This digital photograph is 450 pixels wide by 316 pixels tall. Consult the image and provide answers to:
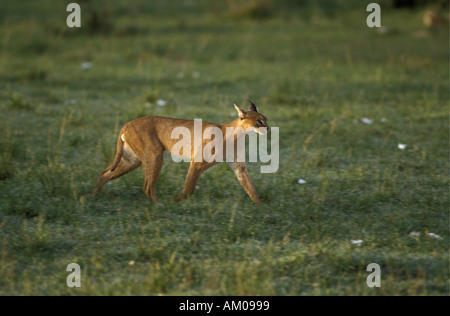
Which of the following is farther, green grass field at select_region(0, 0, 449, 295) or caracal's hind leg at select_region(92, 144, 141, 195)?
caracal's hind leg at select_region(92, 144, 141, 195)

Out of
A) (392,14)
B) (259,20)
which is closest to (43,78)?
(259,20)

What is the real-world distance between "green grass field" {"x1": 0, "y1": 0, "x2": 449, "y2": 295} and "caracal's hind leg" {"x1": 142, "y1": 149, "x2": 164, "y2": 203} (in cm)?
11

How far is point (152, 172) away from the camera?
595cm

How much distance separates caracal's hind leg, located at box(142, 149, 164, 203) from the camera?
19.5 ft

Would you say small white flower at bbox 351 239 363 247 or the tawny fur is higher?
the tawny fur

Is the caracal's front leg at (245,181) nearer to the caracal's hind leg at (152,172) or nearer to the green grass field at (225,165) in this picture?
the green grass field at (225,165)

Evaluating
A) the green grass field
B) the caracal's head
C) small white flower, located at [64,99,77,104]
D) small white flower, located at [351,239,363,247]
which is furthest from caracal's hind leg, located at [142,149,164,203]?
small white flower, located at [64,99,77,104]

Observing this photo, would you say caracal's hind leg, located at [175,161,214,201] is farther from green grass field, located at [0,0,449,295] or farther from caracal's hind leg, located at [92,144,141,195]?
caracal's hind leg, located at [92,144,141,195]

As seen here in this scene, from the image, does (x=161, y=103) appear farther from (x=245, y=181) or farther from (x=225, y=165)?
(x=245, y=181)

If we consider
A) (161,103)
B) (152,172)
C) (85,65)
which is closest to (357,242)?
(152,172)

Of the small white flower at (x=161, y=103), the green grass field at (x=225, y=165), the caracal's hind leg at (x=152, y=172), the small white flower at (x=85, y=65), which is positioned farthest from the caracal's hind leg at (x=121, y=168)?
the small white flower at (x=85, y=65)

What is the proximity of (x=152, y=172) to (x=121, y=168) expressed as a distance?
1.51 ft

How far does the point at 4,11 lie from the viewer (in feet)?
49.8

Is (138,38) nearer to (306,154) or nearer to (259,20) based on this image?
(259,20)
